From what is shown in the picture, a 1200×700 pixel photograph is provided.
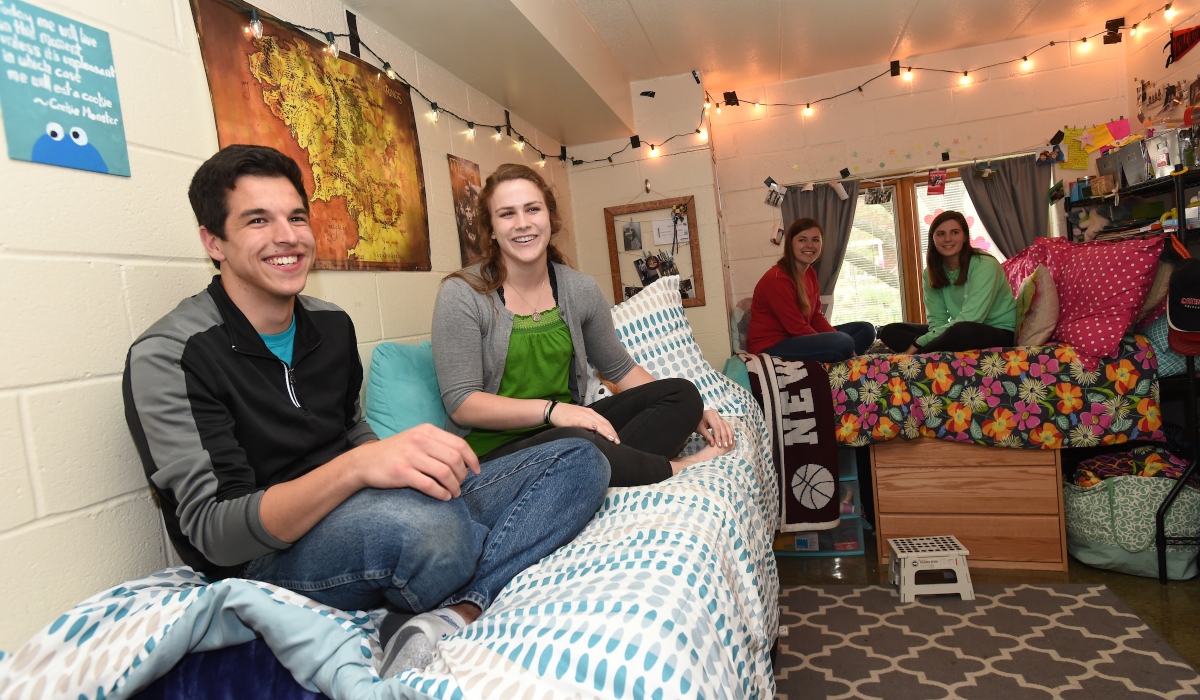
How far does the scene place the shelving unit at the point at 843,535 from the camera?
114 inches

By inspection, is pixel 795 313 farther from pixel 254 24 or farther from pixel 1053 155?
pixel 254 24

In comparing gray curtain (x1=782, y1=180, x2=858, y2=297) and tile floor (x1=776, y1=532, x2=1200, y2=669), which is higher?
gray curtain (x1=782, y1=180, x2=858, y2=297)

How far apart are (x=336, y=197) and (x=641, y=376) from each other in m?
1.01

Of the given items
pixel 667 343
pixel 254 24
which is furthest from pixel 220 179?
pixel 667 343

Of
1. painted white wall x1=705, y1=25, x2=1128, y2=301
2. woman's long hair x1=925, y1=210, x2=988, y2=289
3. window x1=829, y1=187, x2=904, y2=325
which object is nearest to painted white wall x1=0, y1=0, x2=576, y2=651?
woman's long hair x1=925, y1=210, x2=988, y2=289

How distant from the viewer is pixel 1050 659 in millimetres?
1881

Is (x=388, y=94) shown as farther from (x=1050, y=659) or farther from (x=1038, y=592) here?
(x=1038, y=592)

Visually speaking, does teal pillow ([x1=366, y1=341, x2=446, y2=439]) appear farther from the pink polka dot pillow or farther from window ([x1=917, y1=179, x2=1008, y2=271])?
window ([x1=917, y1=179, x2=1008, y2=271])

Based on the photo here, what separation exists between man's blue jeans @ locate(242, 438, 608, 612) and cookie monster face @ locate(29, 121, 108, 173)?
2.27 ft

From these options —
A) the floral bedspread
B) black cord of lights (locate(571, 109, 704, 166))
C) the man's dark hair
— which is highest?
black cord of lights (locate(571, 109, 704, 166))

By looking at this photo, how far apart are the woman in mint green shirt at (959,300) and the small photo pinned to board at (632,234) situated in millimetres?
1501

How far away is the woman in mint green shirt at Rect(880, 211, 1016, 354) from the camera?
2963mm

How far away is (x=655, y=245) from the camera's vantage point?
3967 mm

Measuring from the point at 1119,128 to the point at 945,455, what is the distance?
2.87 metres
